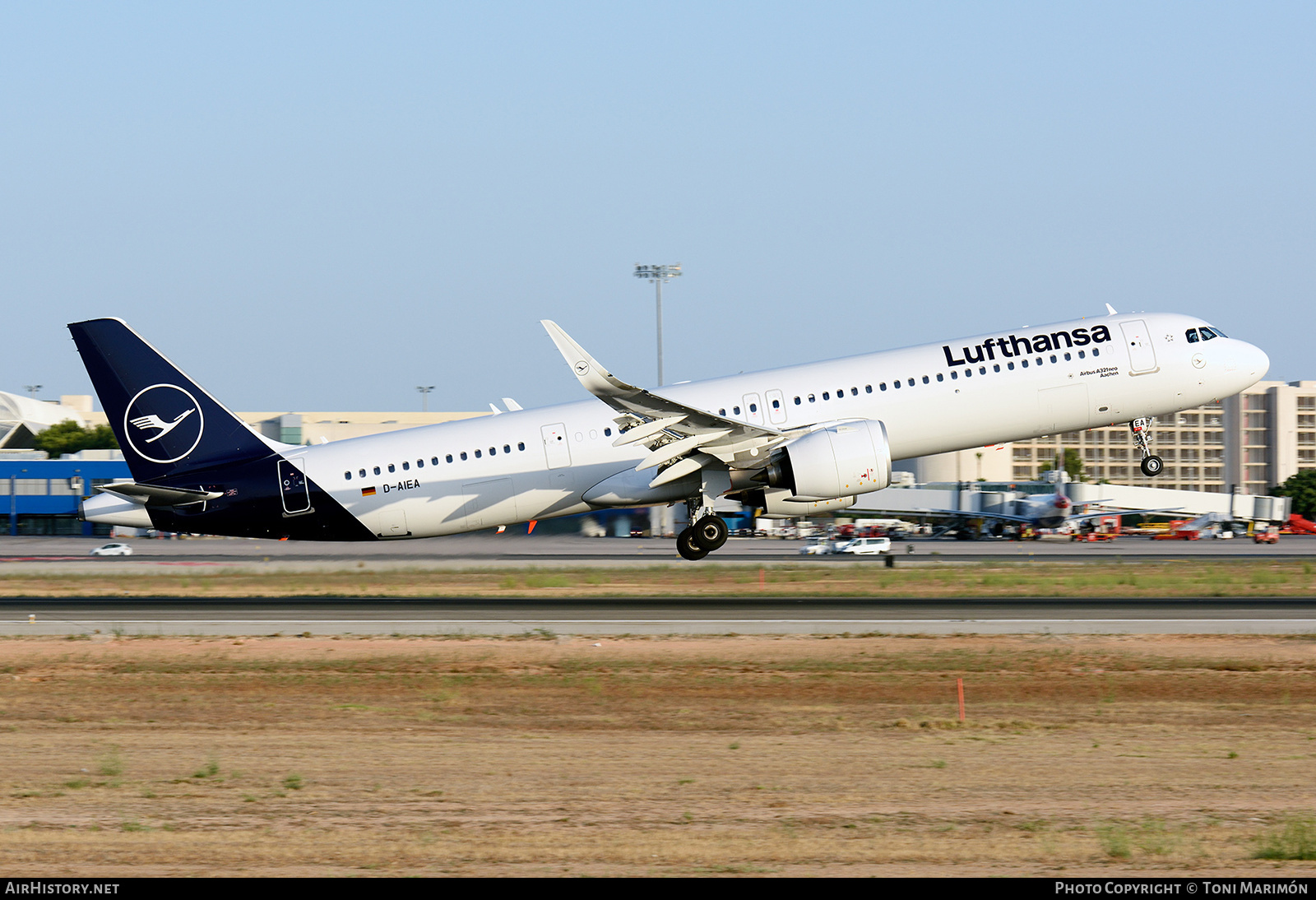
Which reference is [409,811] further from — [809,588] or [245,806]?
[809,588]

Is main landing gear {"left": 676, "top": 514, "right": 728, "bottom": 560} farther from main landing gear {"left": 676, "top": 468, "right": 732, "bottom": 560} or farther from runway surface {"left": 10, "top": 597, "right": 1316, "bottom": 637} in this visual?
runway surface {"left": 10, "top": 597, "right": 1316, "bottom": 637}

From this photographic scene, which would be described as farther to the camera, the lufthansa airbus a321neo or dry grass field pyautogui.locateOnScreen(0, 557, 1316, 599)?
dry grass field pyautogui.locateOnScreen(0, 557, 1316, 599)

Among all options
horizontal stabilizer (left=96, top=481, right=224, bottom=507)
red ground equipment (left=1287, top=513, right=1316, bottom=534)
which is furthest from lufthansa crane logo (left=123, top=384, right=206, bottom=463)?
red ground equipment (left=1287, top=513, right=1316, bottom=534)

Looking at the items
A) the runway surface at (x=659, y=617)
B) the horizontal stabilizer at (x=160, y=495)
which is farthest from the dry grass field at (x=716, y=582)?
the horizontal stabilizer at (x=160, y=495)

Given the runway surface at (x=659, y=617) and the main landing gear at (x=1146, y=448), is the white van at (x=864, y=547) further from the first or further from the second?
the runway surface at (x=659, y=617)

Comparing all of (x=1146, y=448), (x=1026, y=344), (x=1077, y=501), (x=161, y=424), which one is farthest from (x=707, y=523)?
(x=1077, y=501)

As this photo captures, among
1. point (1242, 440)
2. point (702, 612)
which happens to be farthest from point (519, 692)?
point (1242, 440)
